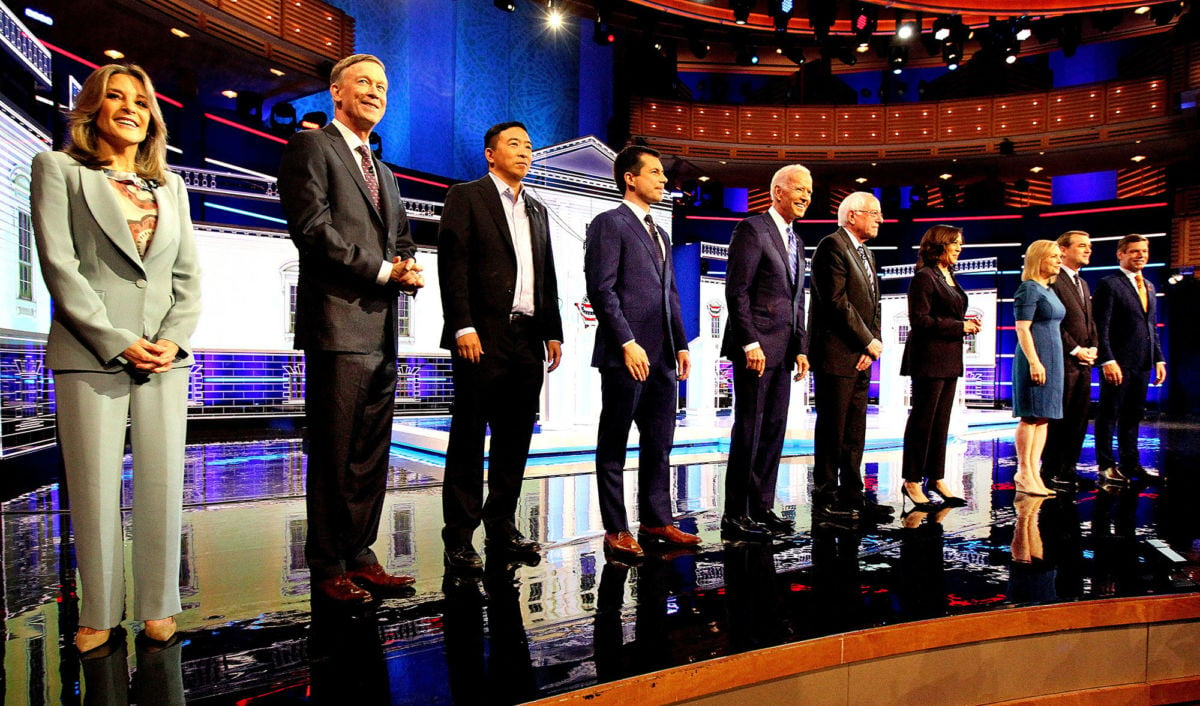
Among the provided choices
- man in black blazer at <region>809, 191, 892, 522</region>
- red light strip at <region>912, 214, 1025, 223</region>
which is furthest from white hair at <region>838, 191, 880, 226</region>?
red light strip at <region>912, 214, 1025, 223</region>

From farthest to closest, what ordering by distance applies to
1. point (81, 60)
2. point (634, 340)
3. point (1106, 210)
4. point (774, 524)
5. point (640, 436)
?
point (1106, 210) → point (81, 60) → point (774, 524) → point (640, 436) → point (634, 340)

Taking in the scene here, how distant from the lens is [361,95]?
2012mm

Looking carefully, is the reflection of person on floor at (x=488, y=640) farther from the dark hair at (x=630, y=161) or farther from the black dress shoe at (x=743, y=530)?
the dark hair at (x=630, y=161)

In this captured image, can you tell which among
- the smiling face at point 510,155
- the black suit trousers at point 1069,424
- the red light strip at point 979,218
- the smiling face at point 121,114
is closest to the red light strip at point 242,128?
the smiling face at point 510,155

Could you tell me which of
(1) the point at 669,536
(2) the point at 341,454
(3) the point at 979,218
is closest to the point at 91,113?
(2) the point at 341,454

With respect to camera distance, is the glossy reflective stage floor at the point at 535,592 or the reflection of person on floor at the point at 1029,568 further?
the reflection of person on floor at the point at 1029,568

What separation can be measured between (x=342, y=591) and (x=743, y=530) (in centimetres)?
149

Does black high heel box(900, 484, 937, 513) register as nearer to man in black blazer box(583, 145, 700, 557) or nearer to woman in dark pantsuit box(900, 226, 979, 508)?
woman in dark pantsuit box(900, 226, 979, 508)

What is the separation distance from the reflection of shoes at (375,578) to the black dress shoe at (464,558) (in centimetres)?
18

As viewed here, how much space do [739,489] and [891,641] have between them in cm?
100

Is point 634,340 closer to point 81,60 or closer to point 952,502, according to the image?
point 952,502

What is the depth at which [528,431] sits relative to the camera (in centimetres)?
243

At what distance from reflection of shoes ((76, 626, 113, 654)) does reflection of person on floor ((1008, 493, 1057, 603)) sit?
2317 millimetres

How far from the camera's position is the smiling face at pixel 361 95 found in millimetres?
2008
